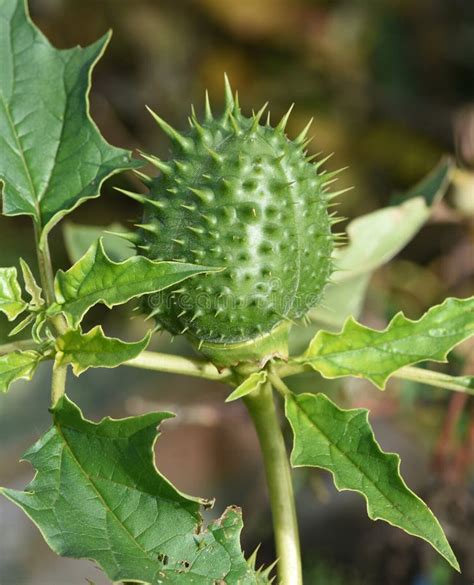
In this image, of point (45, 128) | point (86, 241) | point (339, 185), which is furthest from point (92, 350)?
point (339, 185)

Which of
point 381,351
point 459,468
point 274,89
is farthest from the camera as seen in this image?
point 274,89

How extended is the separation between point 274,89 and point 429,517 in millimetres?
2724

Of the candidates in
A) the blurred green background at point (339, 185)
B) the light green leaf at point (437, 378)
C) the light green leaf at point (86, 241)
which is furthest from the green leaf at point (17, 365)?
the blurred green background at point (339, 185)

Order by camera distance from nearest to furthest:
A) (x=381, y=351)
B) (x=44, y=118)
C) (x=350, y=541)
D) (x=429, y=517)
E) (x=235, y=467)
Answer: (x=429, y=517) → (x=381, y=351) → (x=44, y=118) → (x=350, y=541) → (x=235, y=467)

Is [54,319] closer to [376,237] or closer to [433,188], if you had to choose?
[376,237]

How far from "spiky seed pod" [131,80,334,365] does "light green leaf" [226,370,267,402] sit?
65mm

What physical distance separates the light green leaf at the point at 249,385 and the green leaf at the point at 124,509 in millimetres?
133

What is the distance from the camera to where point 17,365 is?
1.08 metres

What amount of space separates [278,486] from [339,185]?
A: 2.20 metres

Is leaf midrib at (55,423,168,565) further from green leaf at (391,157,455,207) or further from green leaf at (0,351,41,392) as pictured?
green leaf at (391,157,455,207)

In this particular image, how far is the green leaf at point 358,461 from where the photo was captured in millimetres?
1020

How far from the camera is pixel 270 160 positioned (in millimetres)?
1155

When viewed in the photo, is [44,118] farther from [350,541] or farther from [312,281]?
[350,541]

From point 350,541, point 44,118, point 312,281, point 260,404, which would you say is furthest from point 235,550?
point 350,541
